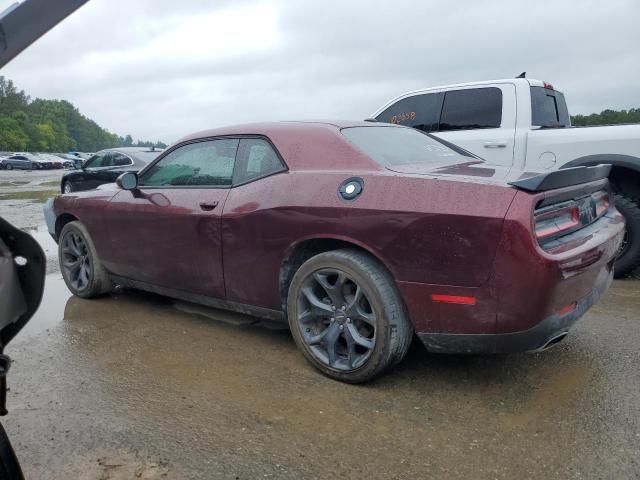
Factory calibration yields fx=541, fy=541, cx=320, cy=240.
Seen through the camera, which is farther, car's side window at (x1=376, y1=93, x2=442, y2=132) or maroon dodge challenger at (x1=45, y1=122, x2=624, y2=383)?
car's side window at (x1=376, y1=93, x2=442, y2=132)

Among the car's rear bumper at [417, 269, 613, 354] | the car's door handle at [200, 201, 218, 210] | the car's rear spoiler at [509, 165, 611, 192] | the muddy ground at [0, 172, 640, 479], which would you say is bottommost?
the muddy ground at [0, 172, 640, 479]

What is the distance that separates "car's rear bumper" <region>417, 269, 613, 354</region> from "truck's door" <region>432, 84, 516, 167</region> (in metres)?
3.06

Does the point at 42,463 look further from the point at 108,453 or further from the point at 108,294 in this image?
the point at 108,294

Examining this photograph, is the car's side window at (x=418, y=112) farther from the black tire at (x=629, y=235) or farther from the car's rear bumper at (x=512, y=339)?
the car's rear bumper at (x=512, y=339)

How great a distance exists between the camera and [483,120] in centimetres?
596

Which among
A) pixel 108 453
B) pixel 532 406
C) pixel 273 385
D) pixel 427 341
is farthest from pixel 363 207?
pixel 108 453

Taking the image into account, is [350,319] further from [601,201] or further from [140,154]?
[140,154]

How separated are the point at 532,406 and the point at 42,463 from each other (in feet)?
7.69

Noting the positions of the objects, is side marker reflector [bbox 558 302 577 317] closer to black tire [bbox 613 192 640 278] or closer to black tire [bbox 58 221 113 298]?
black tire [bbox 613 192 640 278]

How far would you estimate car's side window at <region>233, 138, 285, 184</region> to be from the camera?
11.4 feet

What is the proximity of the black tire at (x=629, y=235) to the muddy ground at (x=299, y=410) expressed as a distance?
4.34 feet

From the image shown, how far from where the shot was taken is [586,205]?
308cm

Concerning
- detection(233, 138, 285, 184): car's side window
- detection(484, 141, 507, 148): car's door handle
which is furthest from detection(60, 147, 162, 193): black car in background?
detection(233, 138, 285, 184): car's side window

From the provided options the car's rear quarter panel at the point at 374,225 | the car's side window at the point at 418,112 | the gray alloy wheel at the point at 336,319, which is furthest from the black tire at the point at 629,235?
the gray alloy wheel at the point at 336,319
